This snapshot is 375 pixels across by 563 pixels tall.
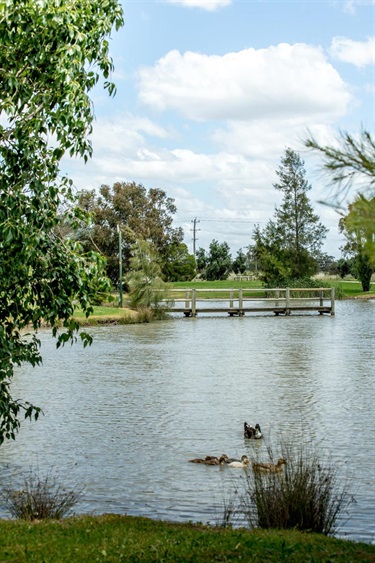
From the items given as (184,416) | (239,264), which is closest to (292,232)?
(239,264)

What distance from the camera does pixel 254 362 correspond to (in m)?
23.4

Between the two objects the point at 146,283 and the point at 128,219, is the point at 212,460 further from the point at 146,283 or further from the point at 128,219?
the point at 128,219

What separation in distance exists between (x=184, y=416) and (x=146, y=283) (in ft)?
91.6

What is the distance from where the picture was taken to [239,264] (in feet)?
325

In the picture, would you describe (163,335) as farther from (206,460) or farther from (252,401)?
(206,460)

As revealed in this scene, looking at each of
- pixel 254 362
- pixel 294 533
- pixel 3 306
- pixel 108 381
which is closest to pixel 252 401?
pixel 108 381

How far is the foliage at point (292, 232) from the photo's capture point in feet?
213

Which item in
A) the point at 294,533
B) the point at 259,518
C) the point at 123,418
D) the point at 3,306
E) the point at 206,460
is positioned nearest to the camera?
the point at 294,533

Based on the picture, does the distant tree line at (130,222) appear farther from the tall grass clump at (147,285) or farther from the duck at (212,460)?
the duck at (212,460)

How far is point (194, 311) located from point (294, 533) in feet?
124

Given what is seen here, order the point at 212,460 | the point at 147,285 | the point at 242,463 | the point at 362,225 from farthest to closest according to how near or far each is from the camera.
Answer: the point at 147,285 → the point at 212,460 → the point at 242,463 → the point at 362,225

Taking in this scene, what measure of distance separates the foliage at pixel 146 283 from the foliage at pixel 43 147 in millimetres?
33637

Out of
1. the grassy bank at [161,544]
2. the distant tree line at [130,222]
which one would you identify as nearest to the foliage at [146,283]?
the distant tree line at [130,222]

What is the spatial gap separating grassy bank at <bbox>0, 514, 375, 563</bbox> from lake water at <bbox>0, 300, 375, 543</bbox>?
153 centimetres
